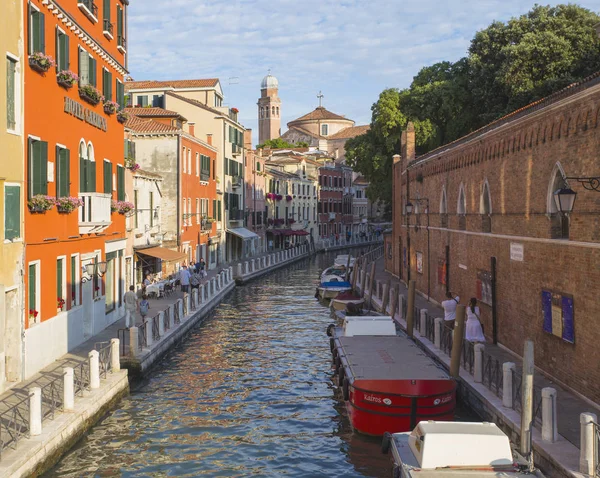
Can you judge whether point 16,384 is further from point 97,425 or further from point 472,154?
point 472,154

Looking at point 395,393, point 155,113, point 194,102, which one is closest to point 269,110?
point 194,102

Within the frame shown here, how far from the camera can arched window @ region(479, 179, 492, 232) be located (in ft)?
70.1

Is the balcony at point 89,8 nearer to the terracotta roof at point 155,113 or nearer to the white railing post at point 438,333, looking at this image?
the white railing post at point 438,333

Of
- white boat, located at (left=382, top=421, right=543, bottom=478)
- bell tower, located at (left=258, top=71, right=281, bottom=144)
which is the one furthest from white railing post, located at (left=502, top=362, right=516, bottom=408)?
bell tower, located at (left=258, top=71, right=281, bottom=144)

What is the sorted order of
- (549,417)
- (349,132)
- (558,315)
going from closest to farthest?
(549,417) < (558,315) < (349,132)

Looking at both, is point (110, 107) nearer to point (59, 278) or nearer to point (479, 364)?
point (59, 278)

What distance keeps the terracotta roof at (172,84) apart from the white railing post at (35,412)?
4374cm

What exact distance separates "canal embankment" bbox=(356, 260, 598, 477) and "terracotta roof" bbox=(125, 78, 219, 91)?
35.7 metres

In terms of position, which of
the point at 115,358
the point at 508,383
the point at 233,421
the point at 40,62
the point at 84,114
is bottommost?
the point at 233,421

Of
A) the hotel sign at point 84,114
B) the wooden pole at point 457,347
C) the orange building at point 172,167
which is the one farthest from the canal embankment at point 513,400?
the orange building at point 172,167

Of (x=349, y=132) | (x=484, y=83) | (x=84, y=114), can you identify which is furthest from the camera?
(x=349, y=132)

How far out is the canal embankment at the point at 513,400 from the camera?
10.8m

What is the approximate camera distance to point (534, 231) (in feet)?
55.5

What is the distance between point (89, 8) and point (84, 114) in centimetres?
320
